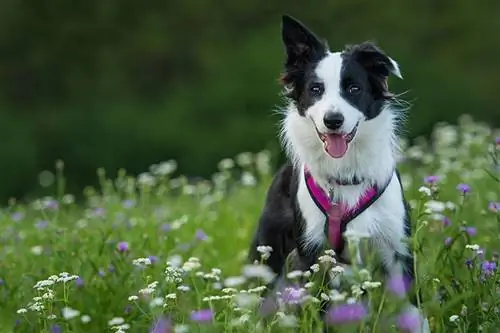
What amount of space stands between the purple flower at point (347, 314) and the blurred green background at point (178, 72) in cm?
937

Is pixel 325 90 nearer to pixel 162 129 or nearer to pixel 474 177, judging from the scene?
pixel 474 177

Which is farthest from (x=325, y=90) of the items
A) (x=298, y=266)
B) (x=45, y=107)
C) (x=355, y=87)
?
(x=45, y=107)

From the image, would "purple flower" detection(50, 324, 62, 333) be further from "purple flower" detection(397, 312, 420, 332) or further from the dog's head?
"purple flower" detection(397, 312, 420, 332)

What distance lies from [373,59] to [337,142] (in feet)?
1.24

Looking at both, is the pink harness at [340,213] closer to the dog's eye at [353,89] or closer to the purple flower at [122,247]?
the dog's eye at [353,89]

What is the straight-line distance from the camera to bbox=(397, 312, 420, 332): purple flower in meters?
3.33

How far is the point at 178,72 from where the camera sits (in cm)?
1380

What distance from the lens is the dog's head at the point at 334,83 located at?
163 inches

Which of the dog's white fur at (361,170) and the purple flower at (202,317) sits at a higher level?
the dog's white fur at (361,170)

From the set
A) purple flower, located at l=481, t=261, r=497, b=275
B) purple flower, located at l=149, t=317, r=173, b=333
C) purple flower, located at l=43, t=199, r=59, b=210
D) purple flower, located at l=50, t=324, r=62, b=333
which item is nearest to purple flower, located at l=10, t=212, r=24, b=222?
purple flower, located at l=43, t=199, r=59, b=210

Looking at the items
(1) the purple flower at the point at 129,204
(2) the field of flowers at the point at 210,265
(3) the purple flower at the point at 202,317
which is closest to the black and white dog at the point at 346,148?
(2) the field of flowers at the point at 210,265

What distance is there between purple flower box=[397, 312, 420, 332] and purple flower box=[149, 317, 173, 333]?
29.3 inches

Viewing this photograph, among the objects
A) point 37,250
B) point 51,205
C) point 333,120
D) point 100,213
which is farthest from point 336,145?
point 100,213

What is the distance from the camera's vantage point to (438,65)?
13.3m
